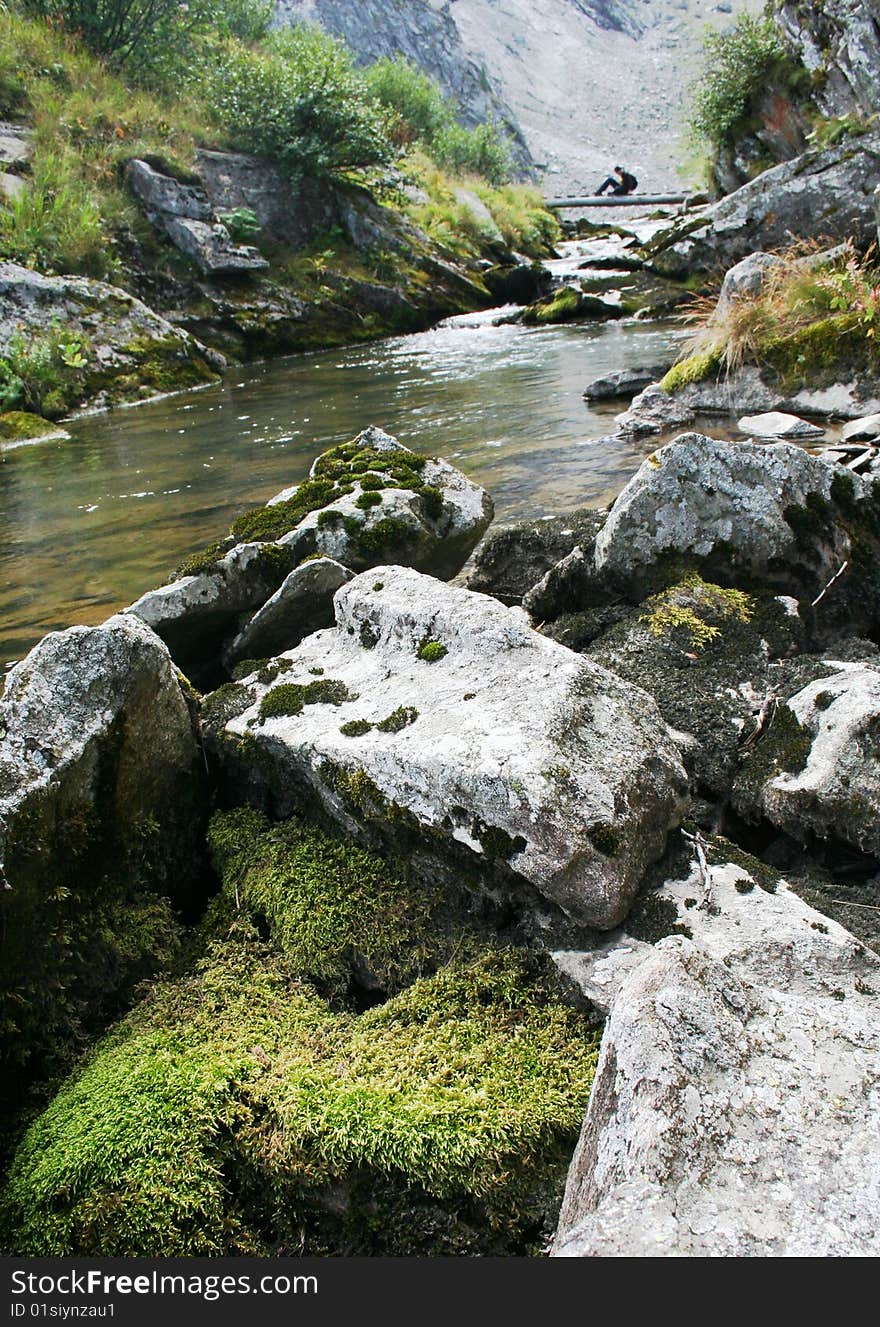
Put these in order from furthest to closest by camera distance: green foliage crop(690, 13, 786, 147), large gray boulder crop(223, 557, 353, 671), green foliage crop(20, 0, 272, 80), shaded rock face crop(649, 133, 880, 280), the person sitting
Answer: the person sitting → green foliage crop(20, 0, 272, 80) → green foliage crop(690, 13, 786, 147) → shaded rock face crop(649, 133, 880, 280) → large gray boulder crop(223, 557, 353, 671)

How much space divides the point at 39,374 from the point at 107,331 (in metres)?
3.09

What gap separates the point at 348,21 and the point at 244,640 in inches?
5150

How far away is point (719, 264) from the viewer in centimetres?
2175

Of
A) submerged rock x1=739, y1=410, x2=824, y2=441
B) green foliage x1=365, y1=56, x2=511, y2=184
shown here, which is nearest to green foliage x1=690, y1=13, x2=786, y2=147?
green foliage x1=365, y1=56, x2=511, y2=184

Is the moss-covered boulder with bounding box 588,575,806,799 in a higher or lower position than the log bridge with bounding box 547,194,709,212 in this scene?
Answer: lower

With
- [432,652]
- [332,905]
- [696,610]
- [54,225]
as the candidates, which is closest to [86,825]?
[332,905]

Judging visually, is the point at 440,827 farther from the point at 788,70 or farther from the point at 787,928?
the point at 788,70

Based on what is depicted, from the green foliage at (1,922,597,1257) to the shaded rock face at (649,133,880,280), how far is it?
17702 millimetres

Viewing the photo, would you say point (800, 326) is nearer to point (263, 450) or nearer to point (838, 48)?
point (263, 450)

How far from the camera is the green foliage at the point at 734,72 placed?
26.3 m

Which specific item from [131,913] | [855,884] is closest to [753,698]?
[855,884]

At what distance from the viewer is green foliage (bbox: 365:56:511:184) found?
1699 inches

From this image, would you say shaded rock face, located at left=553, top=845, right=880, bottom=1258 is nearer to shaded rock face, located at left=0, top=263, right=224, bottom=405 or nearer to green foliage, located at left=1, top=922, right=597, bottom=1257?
green foliage, located at left=1, top=922, right=597, bottom=1257

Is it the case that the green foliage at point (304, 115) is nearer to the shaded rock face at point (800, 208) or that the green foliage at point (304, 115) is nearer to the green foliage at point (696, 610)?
the shaded rock face at point (800, 208)
